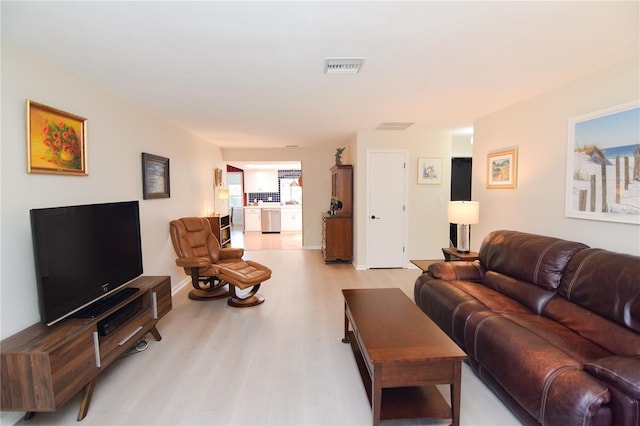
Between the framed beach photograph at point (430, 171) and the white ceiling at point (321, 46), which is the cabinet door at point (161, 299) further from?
the framed beach photograph at point (430, 171)

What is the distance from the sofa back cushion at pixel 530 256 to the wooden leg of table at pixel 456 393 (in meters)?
1.18

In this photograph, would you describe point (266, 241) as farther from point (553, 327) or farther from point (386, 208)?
point (553, 327)

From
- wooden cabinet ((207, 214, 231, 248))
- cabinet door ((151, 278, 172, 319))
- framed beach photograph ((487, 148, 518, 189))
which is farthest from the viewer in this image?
wooden cabinet ((207, 214, 231, 248))

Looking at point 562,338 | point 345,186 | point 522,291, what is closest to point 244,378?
point 562,338

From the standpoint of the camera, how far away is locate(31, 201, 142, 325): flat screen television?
69.9 inches

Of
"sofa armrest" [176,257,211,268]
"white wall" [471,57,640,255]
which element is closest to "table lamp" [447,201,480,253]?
"white wall" [471,57,640,255]

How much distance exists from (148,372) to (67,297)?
84cm

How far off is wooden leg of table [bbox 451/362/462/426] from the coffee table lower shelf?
0.04m

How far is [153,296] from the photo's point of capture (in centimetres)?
264

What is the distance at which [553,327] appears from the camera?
2.01 metres

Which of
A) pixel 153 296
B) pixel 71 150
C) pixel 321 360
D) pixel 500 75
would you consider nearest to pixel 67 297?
pixel 153 296

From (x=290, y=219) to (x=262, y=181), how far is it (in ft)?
6.76

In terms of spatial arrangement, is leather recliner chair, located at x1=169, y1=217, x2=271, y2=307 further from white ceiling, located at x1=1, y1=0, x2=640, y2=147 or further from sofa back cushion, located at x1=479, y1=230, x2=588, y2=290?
sofa back cushion, located at x1=479, y1=230, x2=588, y2=290

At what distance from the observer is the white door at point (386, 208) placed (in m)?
5.05
